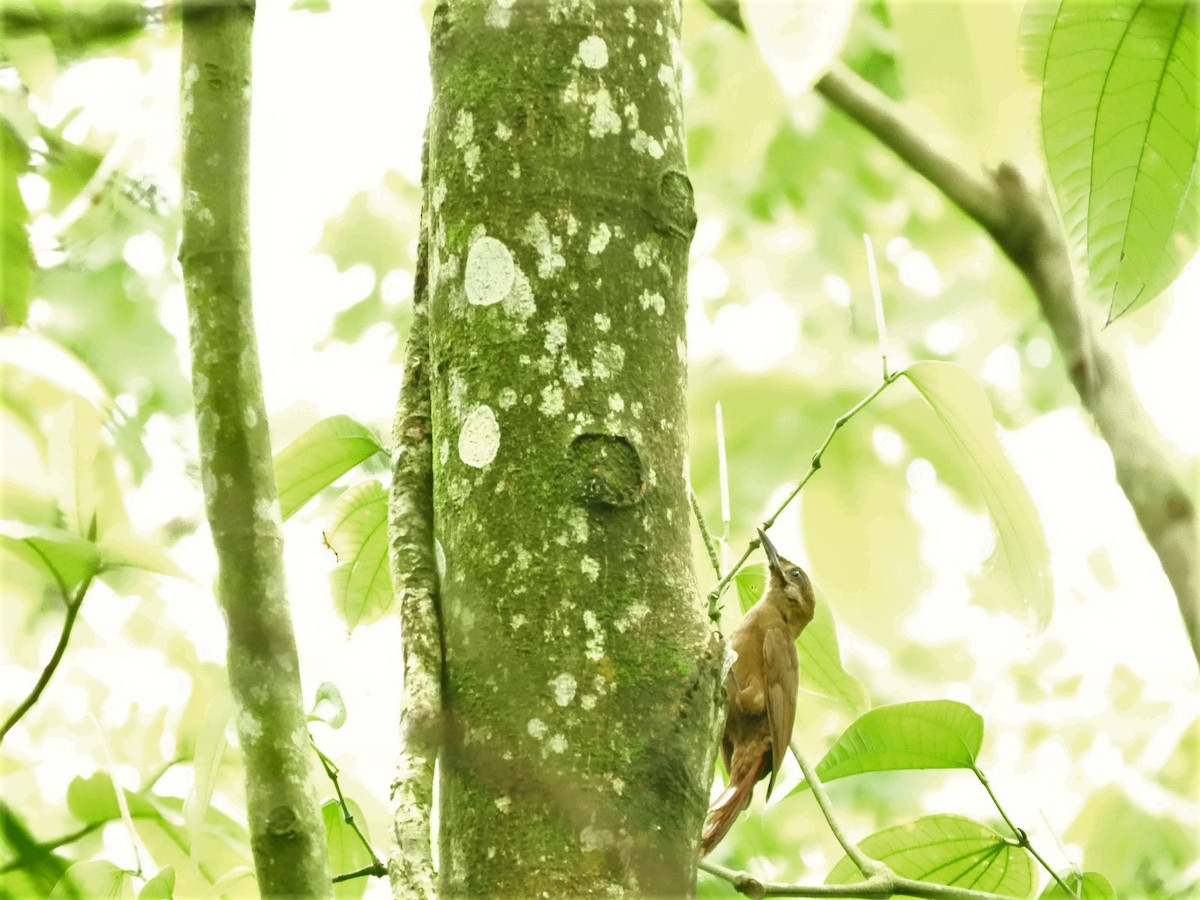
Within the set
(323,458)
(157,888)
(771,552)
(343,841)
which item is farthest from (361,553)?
(771,552)

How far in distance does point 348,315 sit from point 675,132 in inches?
110

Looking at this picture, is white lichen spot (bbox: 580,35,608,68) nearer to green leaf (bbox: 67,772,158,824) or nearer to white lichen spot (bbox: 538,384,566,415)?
white lichen spot (bbox: 538,384,566,415)

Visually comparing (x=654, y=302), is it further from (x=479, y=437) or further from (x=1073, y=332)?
(x=1073, y=332)

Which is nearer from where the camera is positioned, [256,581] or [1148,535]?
Result: [256,581]

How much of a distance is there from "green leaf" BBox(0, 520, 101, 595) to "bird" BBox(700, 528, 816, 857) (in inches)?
48.2

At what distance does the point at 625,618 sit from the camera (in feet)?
3.33

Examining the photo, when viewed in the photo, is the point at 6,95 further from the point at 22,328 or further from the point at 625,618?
the point at 625,618

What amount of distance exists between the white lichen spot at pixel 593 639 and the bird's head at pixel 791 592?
1638 millimetres

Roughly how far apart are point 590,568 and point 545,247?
32 cm

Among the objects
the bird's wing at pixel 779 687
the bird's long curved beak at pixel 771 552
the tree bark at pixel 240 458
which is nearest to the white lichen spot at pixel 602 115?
the tree bark at pixel 240 458

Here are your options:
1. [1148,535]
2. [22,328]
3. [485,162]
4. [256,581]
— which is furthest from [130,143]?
[1148,535]

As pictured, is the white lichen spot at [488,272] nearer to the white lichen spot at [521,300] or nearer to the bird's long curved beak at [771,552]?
the white lichen spot at [521,300]

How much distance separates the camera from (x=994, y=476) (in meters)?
1.32

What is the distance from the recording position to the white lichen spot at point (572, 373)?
3.54 feet
